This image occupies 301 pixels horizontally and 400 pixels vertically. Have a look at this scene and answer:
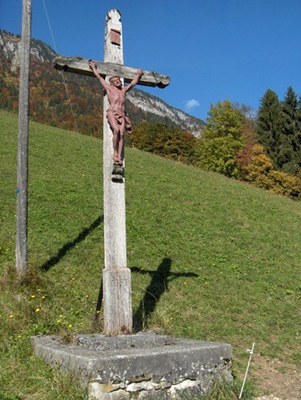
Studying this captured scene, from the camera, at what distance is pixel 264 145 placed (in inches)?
2000

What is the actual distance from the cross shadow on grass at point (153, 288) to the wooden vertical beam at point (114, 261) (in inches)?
43.5

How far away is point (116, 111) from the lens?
24.2 ft

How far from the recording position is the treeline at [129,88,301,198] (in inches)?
1811

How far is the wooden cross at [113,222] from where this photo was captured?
6.98 meters

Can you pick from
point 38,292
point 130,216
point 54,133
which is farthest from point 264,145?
point 38,292

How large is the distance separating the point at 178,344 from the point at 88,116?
56.0 meters

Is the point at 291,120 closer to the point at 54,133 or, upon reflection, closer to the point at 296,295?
the point at 54,133

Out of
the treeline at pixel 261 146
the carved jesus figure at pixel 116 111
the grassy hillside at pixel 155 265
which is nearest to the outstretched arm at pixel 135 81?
the carved jesus figure at pixel 116 111

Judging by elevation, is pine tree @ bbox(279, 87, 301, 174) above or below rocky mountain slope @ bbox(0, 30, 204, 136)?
below

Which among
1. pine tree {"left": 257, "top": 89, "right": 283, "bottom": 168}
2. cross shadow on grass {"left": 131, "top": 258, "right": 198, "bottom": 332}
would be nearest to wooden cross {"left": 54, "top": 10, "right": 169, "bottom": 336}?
cross shadow on grass {"left": 131, "top": 258, "right": 198, "bottom": 332}

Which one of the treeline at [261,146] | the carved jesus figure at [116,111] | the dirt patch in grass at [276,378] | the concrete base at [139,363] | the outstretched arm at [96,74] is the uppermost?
the treeline at [261,146]

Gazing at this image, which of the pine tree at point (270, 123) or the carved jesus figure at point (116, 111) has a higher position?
the pine tree at point (270, 123)

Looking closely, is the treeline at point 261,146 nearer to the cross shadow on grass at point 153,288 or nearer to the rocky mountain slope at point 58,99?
the rocky mountain slope at point 58,99

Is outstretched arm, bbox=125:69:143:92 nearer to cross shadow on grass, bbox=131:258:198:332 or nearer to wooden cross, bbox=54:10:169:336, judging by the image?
wooden cross, bbox=54:10:169:336
